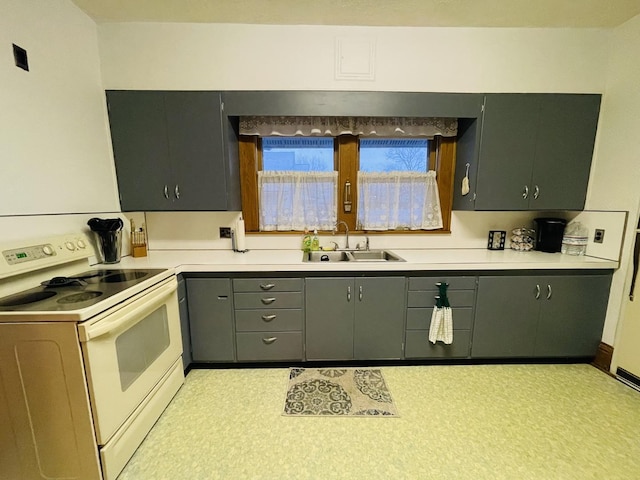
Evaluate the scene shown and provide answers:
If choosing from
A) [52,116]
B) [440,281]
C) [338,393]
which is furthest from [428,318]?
[52,116]

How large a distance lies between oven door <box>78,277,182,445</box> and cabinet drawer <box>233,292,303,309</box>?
0.44 m

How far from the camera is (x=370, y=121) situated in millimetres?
2326

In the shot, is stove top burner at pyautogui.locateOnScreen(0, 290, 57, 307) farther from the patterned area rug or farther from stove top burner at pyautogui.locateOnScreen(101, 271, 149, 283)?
the patterned area rug

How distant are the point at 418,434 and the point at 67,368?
1798 mm

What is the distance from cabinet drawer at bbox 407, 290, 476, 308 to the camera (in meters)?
2.04

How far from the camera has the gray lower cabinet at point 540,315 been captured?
6.70ft

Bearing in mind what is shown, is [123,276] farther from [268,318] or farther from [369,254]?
[369,254]

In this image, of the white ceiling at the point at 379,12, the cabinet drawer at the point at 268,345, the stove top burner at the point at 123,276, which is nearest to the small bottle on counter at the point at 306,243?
the cabinet drawer at the point at 268,345

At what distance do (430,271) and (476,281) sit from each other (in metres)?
0.37

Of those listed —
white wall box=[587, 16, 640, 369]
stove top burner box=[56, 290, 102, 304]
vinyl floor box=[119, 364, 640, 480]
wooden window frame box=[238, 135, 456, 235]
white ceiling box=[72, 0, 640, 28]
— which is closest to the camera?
stove top burner box=[56, 290, 102, 304]

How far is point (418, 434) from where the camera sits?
1.54 m

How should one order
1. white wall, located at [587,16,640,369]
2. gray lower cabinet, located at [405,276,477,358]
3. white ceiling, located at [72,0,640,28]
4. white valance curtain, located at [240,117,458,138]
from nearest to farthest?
1. white ceiling, located at [72,0,640,28]
2. white wall, located at [587,16,640,369]
3. gray lower cabinet, located at [405,276,477,358]
4. white valance curtain, located at [240,117,458,138]

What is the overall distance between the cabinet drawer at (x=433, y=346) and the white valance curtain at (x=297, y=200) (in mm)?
1188

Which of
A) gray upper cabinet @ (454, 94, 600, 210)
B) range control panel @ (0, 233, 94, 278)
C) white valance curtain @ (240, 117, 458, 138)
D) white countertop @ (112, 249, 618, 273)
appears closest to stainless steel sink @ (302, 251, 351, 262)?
white countertop @ (112, 249, 618, 273)
